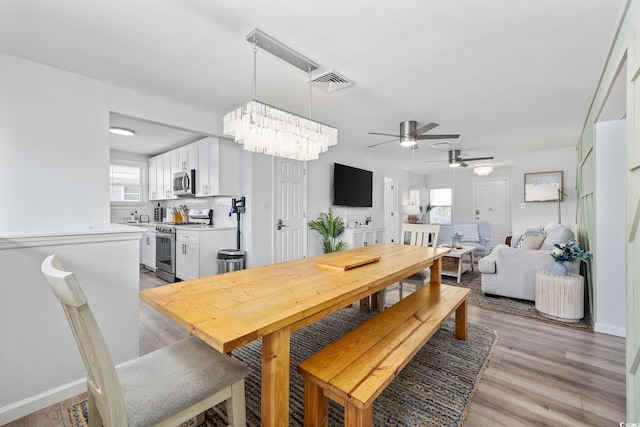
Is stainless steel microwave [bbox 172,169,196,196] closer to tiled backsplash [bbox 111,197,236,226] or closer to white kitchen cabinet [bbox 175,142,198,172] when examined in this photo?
white kitchen cabinet [bbox 175,142,198,172]

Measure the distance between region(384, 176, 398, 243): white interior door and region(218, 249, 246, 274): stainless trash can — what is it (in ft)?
13.9

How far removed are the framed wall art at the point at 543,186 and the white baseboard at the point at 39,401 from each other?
6880mm

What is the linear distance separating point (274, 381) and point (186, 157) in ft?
14.6

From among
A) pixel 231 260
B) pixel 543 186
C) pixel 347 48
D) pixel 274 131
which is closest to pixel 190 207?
pixel 231 260

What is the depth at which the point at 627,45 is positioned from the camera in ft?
5.11

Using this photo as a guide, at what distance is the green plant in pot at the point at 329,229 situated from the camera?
4918 millimetres

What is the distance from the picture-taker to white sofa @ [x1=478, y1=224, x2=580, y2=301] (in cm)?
336

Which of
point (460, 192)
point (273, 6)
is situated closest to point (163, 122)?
point (273, 6)

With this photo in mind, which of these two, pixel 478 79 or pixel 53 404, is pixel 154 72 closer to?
pixel 53 404

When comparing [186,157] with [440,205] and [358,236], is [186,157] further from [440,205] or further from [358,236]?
[440,205]

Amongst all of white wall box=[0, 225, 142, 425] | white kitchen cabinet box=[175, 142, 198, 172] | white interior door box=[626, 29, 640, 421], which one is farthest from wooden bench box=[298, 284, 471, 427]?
white kitchen cabinet box=[175, 142, 198, 172]

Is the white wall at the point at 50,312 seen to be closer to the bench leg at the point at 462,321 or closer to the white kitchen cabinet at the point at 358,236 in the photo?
the bench leg at the point at 462,321

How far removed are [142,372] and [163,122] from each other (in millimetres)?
2736

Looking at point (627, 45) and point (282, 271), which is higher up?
point (627, 45)
